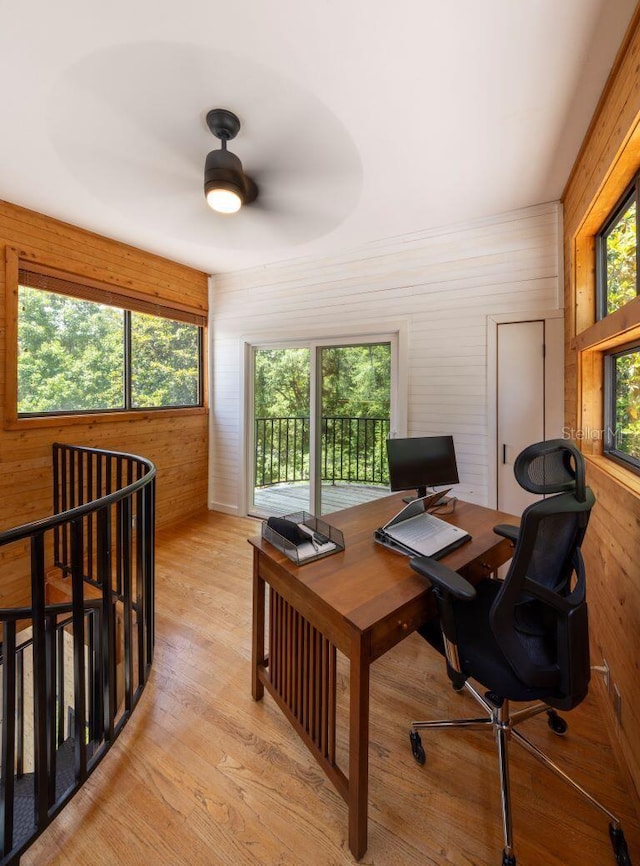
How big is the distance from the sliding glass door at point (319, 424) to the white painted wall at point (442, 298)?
267 millimetres

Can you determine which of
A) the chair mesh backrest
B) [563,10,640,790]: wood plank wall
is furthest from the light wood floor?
the chair mesh backrest

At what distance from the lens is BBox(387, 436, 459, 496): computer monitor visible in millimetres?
2225

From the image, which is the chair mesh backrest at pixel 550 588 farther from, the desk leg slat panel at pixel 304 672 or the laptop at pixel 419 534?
the desk leg slat panel at pixel 304 672

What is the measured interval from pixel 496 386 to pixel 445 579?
2092 millimetres

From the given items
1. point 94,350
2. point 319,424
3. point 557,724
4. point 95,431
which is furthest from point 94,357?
point 557,724

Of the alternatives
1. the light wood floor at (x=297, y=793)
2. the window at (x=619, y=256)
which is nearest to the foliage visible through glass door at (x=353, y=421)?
the window at (x=619, y=256)

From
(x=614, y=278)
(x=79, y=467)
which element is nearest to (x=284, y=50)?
(x=614, y=278)

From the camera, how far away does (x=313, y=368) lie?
12.6 ft

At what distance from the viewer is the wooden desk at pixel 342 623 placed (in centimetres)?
117

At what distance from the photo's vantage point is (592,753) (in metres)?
1.54

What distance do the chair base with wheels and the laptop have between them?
54cm

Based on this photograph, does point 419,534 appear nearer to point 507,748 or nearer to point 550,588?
point 550,588

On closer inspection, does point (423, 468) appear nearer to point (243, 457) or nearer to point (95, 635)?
point (95, 635)

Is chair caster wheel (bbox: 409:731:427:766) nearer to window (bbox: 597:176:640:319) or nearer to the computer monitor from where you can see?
the computer monitor
